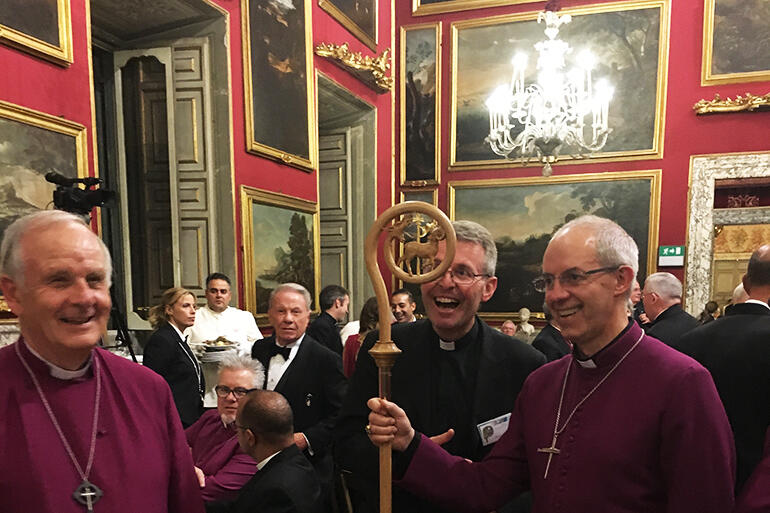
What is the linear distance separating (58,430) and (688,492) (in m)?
1.82

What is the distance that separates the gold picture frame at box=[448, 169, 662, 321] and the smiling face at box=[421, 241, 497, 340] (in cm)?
771

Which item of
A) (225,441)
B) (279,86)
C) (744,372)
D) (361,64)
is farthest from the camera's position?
(361,64)

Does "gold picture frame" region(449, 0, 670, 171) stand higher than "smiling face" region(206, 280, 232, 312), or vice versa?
"gold picture frame" region(449, 0, 670, 171)

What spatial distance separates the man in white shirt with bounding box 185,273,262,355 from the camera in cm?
512

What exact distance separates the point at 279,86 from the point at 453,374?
5.48m

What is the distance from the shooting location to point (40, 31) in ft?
12.8

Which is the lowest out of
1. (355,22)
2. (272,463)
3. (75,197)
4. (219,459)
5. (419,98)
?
(219,459)

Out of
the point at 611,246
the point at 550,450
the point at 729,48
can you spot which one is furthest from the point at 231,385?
the point at 729,48

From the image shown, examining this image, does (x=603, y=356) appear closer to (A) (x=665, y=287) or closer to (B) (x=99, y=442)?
(B) (x=99, y=442)

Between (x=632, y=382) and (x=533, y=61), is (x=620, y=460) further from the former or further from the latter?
(x=533, y=61)

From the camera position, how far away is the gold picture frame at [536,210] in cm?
912

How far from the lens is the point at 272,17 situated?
6.46m

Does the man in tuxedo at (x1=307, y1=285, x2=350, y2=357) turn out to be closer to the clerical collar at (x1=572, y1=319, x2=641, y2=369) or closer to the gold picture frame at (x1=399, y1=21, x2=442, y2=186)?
the clerical collar at (x1=572, y1=319, x2=641, y2=369)

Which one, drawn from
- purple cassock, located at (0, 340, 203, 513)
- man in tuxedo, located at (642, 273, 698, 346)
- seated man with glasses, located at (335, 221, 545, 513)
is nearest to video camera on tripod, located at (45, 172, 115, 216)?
purple cassock, located at (0, 340, 203, 513)
